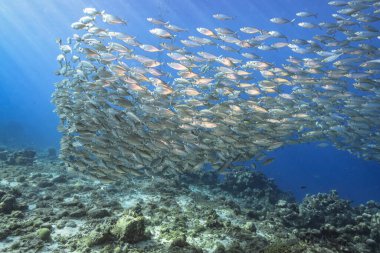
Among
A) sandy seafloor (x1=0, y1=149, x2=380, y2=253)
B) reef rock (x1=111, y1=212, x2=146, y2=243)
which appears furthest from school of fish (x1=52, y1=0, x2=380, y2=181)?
reef rock (x1=111, y1=212, x2=146, y2=243)

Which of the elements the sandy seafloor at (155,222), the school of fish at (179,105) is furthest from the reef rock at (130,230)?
the school of fish at (179,105)

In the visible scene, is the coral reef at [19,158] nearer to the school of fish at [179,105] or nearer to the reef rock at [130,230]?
the school of fish at [179,105]

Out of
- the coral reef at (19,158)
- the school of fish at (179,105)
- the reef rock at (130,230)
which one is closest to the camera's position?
the reef rock at (130,230)

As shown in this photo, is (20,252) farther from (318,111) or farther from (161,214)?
(318,111)

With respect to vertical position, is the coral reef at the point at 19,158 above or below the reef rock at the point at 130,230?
above

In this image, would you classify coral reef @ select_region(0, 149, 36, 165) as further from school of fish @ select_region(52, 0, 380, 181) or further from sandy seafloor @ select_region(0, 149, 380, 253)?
school of fish @ select_region(52, 0, 380, 181)

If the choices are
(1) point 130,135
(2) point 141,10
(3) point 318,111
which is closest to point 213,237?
(1) point 130,135

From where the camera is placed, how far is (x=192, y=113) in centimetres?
1036

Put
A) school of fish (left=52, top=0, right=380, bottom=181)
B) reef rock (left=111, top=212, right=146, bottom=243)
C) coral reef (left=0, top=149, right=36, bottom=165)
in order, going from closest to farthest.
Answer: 1. reef rock (left=111, top=212, right=146, bottom=243)
2. school of fish (left=52, top=0, right=380, bottom=181)
3. coral reef (left=0, top=149, right=36, bottom=165)

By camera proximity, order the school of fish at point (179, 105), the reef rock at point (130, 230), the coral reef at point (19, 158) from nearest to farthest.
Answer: the reef rock at point (130, 230), the school of fish at point (179, 105), the coral reef at point (19, 158)

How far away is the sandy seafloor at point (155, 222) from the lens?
21.0 ft

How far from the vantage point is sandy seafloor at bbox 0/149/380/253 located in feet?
21.0

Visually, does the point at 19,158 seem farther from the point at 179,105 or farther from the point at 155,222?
the point at 155,222

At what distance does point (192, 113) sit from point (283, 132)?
11.5 feet
